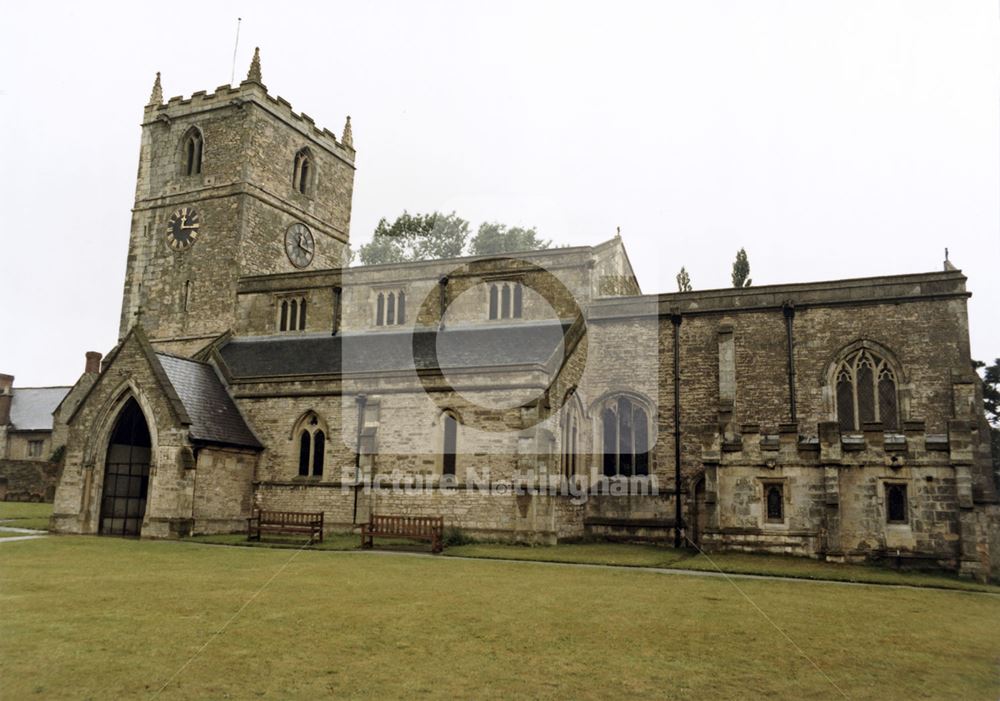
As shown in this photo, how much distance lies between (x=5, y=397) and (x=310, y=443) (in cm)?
4135

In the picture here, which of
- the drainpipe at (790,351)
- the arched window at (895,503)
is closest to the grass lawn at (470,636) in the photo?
the arched window at (895,503)

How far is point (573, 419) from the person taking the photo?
27.7 m

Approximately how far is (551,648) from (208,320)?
30422mm

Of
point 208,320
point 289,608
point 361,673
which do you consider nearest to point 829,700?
point 361,673

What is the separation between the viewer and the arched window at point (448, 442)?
85.7 feet

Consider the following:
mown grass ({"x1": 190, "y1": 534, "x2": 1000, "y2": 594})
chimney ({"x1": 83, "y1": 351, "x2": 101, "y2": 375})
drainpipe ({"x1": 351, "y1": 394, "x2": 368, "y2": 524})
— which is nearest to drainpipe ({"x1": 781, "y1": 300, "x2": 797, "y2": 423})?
mown grass ({"x1": 190, "y1": 534, "x2": 1000, "y2": 594})

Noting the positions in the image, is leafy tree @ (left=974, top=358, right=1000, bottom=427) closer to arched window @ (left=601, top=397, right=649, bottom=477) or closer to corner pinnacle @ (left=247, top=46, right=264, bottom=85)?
arched window @ (left=601, top=397, right=649, bottom=477)

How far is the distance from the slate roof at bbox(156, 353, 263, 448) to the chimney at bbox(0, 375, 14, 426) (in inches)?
1426

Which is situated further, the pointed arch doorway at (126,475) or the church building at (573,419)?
the pointed arch doorway at (126,475)

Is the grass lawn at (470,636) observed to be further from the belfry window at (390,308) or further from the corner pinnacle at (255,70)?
the corner pinnacle at (255,70)

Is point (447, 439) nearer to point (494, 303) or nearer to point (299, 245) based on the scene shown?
point (494, 303)

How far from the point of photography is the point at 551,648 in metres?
9.64

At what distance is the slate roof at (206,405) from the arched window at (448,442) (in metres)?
7.32

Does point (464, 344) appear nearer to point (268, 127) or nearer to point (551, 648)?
point (268, 127)
